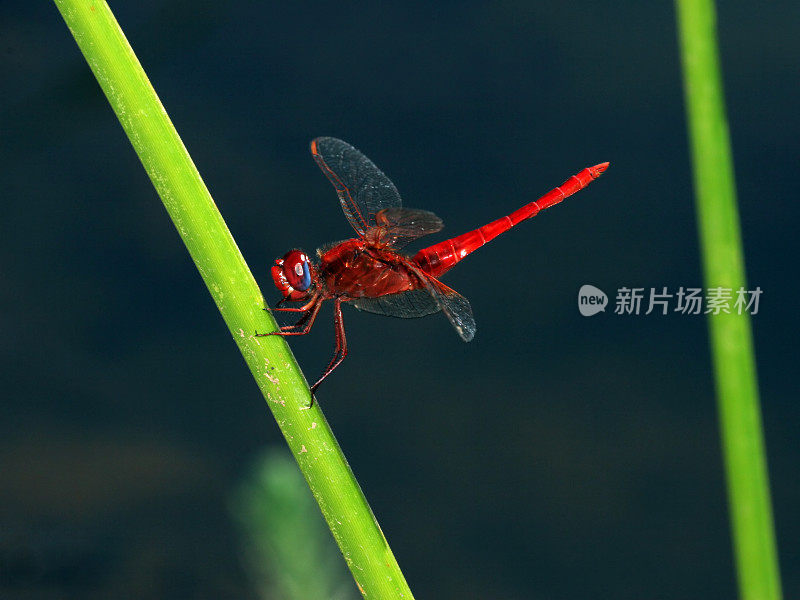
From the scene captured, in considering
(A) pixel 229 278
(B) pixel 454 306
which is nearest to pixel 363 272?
(B) pixel 454 306

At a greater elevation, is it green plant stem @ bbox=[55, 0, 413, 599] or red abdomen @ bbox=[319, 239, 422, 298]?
red abdomen @ bbox=[319, 239, 422, 298]

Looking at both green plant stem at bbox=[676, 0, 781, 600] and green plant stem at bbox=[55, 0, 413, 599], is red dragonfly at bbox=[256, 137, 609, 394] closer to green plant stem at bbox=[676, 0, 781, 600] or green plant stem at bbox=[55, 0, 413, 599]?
green plant stem at bbox=[55, 0, 413, 599]

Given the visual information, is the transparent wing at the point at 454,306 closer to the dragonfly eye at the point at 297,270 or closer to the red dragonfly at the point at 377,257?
the red dragonfly at the point at 377,257

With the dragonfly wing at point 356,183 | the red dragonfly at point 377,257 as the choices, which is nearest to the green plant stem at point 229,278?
the red dragonfly at point 377,257

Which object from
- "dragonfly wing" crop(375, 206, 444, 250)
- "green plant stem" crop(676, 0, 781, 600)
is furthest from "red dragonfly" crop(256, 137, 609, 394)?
"green plant stem" crop(676, 0, 781, 600)

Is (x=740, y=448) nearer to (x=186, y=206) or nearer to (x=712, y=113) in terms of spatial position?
(x=712, y=113)

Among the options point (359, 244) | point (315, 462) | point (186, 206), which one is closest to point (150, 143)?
point (186, 206)
